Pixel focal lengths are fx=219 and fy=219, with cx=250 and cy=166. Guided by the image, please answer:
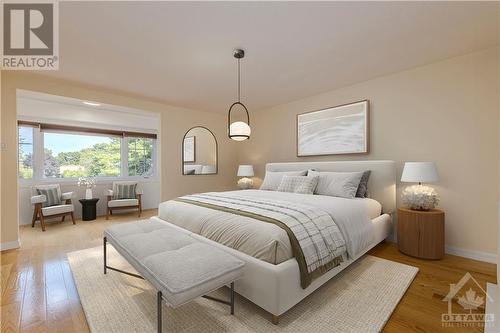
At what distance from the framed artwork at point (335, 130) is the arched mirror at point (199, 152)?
6.87ft

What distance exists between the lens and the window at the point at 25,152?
14.4ft

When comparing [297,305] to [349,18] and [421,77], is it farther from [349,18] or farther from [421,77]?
[421,77]

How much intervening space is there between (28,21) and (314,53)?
285 centimetres

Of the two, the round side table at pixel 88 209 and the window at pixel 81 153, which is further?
the round side table at pixel 88 209

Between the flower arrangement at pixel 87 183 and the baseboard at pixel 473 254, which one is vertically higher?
the flower arrangement at pixel 87 183

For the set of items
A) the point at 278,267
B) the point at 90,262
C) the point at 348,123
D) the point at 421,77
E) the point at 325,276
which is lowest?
the point at 90,262

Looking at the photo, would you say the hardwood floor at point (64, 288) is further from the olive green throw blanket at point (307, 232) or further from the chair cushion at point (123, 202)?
the chair cushion at point (123, 202)

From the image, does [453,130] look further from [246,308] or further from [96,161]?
[96,161]

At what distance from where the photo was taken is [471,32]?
86.4 inches

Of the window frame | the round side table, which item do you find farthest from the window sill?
the round side table

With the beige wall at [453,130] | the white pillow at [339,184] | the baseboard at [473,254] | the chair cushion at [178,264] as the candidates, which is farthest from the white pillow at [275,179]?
the chair cushion at [178,264]

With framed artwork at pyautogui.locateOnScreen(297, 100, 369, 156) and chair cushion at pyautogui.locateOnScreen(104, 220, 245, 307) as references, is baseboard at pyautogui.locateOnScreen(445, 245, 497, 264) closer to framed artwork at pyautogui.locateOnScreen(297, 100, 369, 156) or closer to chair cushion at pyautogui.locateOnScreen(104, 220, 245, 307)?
framed artwork at pyautogui.locateOnScreen(297, 100, 369, 156)

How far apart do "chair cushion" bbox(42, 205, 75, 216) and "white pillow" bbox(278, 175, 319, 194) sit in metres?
4.10

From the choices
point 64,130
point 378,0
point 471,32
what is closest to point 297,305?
point 378,0
